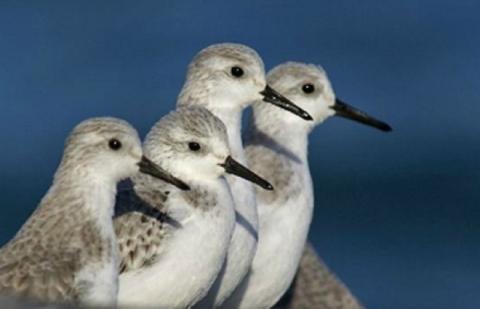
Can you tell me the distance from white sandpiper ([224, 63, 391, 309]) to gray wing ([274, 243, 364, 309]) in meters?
0.64

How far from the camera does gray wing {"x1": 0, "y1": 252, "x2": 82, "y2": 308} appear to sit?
964 cm

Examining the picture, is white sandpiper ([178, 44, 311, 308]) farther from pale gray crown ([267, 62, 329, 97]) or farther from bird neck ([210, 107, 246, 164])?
pale gray crown ([267, 62, 329, 97])

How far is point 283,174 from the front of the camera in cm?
1211

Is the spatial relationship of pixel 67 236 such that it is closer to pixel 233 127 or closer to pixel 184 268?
pixel 184 268

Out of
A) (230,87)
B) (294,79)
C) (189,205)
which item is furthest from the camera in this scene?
(294,79)

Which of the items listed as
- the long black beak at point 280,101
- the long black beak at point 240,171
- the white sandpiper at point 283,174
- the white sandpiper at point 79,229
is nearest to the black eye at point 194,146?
the long black beak at point 240,171

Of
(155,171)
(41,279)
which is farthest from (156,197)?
(41,279)

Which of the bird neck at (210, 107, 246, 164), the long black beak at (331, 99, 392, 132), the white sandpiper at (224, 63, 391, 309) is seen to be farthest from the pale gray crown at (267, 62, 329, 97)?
the bird neck at (210, 107, 246, 164)

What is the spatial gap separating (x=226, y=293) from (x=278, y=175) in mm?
1079

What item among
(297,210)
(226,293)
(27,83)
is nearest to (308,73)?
(297,210)

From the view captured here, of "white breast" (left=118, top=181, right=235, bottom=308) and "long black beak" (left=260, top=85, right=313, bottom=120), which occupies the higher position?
"long black beak" (left=260, top=85, right=313, bottom=120)

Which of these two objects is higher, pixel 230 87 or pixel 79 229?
pixel 230 87

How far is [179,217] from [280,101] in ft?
5.37

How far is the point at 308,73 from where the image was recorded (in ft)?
41.8
